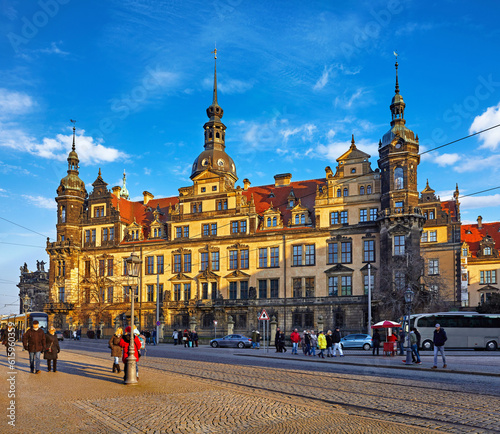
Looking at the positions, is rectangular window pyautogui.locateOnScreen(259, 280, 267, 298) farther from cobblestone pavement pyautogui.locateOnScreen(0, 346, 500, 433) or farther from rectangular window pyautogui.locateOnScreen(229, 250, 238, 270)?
cobblestone pavement pyautogui.locateOnScreen(0, 346, 500, 433)

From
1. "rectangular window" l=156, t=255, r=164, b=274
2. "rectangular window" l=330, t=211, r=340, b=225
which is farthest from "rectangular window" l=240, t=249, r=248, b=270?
"rectangular window" l=156, t=255, r=164, b=274

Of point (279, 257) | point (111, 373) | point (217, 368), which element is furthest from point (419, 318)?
point (111, 373)

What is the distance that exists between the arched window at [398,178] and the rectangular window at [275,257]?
587 inches

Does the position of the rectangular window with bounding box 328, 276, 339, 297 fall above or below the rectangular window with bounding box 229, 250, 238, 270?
below

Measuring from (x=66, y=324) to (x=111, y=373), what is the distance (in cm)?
5480

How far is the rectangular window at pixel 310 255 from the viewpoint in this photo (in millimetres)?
58906

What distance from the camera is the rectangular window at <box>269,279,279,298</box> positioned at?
6018cm

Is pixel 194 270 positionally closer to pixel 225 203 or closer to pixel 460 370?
pixel 225 203

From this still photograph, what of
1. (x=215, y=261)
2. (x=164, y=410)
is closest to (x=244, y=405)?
(x=164, y=410)

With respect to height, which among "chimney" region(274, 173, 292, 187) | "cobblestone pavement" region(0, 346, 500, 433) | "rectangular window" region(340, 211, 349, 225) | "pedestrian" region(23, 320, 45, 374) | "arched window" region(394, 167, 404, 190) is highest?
"chimney" region(274, 173, 292, 187)

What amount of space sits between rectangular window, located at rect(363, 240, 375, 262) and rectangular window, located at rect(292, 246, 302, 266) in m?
7.17

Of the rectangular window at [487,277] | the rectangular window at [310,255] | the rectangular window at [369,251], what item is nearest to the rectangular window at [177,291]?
the rectangular window at [310,255]

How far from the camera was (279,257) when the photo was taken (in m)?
60.4

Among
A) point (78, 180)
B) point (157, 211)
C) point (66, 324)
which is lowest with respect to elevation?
point (66, 324)
